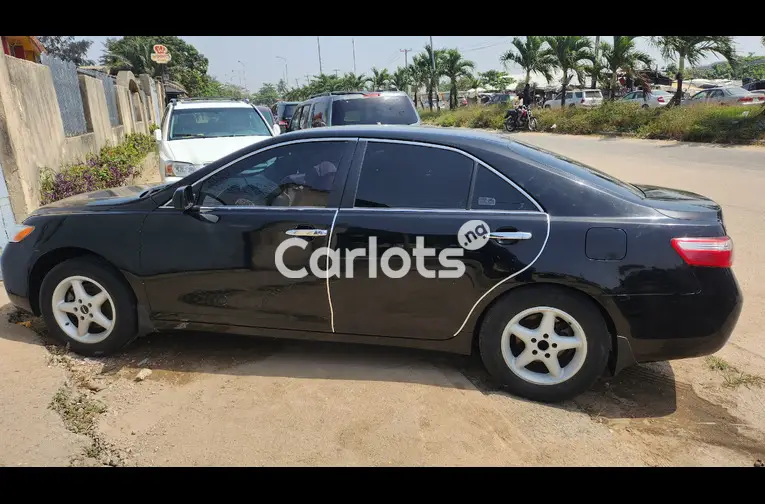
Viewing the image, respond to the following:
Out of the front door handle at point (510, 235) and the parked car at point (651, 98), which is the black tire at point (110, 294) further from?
the parked car at point (651, 98)

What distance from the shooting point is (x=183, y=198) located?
3514 millimetres

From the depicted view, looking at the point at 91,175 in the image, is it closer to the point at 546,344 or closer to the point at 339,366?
the point at 339,366

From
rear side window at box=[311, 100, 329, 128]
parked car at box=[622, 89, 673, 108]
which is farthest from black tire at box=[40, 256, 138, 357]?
parked car at box=[622, 89, 673, 108]

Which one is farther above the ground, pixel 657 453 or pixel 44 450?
pixel 44 450

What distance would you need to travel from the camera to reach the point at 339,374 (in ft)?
11.7

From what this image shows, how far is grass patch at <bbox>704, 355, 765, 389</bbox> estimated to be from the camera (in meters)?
3.53

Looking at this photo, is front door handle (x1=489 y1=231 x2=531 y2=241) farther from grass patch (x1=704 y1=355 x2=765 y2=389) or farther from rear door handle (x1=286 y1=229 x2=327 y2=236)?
grass patch (x1=704 y1=355 x2=765 y2=389)

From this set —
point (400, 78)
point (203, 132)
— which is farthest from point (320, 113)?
point (400, 78)

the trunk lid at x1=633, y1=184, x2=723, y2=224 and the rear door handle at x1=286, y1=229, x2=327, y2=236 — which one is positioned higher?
the trunk lid at x1=633, y1=184, x2=723, y2=224

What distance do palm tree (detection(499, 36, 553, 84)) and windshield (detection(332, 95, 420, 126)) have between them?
22.3m

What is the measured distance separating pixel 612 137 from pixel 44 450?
21.3 meters

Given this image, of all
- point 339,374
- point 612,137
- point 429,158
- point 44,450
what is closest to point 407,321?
point 339,374

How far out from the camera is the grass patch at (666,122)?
53.4ft

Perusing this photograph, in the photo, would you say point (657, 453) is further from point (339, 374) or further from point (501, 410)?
point (339, 374)
